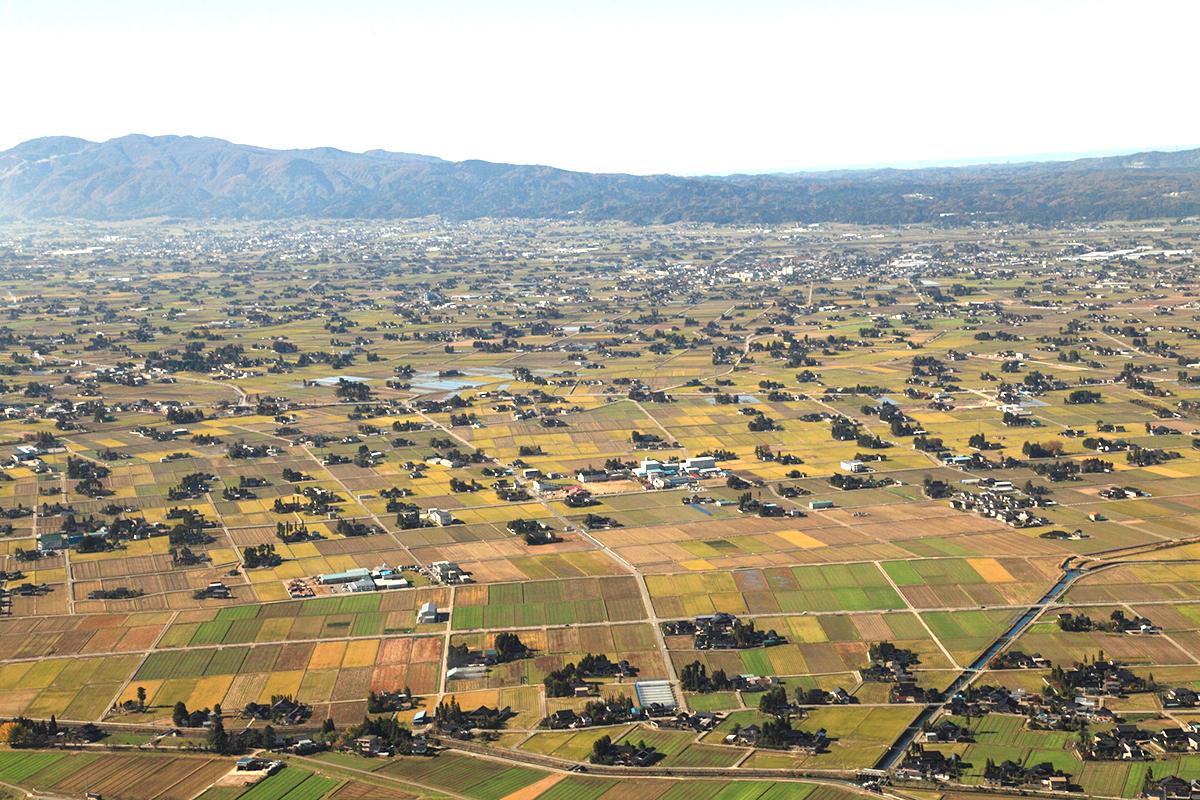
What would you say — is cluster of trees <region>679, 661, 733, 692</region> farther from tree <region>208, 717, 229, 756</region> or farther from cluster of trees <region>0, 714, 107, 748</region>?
cluster of trees <region>0, 714, 107, 748</region>

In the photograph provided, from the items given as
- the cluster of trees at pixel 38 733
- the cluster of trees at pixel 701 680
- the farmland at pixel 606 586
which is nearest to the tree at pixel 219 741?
the farmland at pixel 606 586

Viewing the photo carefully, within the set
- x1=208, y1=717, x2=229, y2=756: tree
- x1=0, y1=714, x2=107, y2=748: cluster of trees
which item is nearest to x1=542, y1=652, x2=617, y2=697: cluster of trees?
x1=208, y1=717, x2=229, y2=756: tree

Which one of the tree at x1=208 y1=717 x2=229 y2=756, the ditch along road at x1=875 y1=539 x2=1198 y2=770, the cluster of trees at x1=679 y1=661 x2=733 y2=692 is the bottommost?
the ditch along road at x1=875 y1=539 x2=1198 y2=770

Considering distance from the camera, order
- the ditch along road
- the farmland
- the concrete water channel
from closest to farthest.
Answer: the concrete water channel, the farmland, the ditch along road

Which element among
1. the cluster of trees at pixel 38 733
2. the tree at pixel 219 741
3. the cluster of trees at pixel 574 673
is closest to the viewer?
the tree at pixel 219 741

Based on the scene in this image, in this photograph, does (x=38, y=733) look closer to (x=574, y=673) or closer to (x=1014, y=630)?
(x=574, y=673)

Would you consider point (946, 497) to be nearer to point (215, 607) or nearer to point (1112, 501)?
point (1112, 501)

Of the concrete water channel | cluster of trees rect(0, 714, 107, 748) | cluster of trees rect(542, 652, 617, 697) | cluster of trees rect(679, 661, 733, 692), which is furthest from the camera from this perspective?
cluster of trees rect(679, 661, 733, 692)

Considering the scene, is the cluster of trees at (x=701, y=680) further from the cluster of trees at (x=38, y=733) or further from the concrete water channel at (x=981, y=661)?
the cluster of trees at (x=38, y=733)
